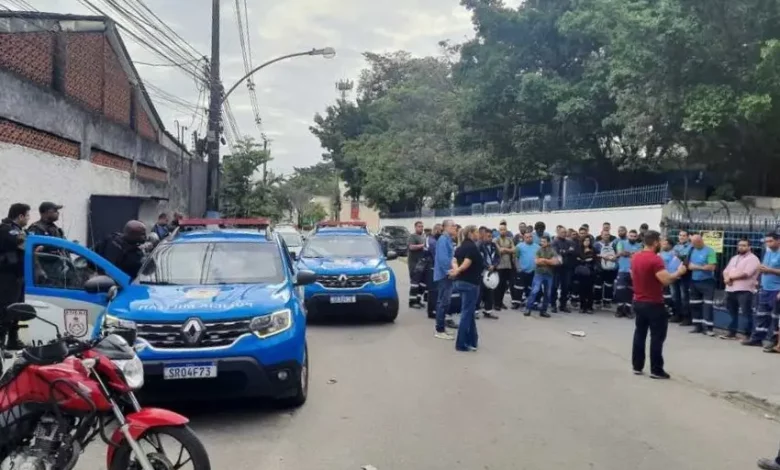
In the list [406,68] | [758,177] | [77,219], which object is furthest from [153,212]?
[406,68]

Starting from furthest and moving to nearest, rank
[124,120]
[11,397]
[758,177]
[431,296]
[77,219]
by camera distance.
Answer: [758,177] → [124,120] → [77,219] → [431,296] → [11,397]

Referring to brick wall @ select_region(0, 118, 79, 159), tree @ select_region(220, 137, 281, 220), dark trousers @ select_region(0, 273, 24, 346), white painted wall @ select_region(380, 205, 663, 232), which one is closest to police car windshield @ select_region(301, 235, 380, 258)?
brick wall @ select_region(0, 118, 79, 159)

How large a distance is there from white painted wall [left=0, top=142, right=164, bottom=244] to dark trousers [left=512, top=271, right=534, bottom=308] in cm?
963

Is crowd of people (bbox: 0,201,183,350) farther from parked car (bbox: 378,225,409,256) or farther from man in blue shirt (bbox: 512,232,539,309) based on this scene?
parked car (bbox: 378,225,409,256)

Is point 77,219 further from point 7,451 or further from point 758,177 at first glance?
point 758,177

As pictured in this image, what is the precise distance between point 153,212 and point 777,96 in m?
16.8

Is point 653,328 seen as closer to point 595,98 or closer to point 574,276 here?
point 574,276

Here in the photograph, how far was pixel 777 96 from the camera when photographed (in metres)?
17.5

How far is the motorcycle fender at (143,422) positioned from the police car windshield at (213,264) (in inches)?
129

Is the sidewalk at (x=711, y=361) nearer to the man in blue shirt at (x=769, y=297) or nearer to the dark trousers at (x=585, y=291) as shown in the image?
the man in blue shirt at (x=769, y=297)

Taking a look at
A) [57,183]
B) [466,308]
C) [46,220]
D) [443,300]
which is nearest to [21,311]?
[46,220]

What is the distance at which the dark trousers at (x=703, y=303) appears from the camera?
41.0ft

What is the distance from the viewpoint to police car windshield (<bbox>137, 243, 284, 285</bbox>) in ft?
24.5

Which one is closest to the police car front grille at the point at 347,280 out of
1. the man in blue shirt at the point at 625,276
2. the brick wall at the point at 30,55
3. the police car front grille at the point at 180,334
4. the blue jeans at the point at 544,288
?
the blue jeans at the point at 544,288
